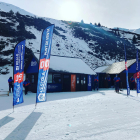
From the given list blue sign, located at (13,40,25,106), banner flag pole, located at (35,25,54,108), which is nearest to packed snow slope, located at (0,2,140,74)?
blue sign, located at (13,40,25,106)

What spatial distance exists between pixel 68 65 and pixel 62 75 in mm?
1787

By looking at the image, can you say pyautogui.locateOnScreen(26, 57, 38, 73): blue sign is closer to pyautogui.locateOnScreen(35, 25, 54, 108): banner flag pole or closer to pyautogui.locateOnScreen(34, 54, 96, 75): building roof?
pyautogui.locateOnScreen(34, 54, 96, 75): building roof

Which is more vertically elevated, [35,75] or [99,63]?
[99,63]

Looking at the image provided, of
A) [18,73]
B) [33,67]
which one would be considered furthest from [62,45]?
[18,73]

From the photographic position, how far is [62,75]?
16812 millimetres

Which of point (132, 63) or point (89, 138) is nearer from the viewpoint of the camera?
point (89, 138)

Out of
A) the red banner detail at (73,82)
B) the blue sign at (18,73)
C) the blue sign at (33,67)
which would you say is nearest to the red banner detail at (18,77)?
the blue sign at (18,73)

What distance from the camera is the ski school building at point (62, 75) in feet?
52.3

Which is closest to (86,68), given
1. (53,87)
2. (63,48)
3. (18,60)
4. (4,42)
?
(53,87)

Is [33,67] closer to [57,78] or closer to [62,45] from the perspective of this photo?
[57,78]

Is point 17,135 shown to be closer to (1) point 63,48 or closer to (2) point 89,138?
(2) point 89,138

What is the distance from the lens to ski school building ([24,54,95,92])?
628 inches

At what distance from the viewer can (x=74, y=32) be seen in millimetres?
72500

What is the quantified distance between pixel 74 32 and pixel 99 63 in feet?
102
